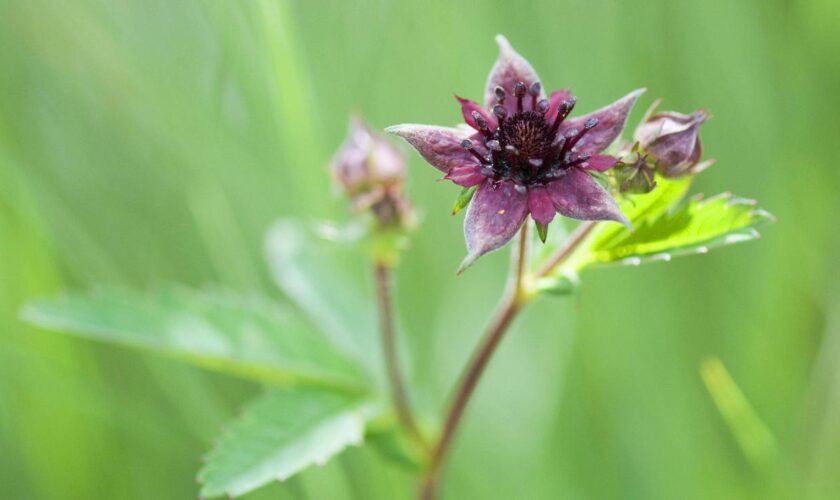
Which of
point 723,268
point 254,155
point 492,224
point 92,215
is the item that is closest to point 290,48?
point 254,155

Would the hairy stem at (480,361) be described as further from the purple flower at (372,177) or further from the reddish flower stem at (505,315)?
the purple flower at (372,177)

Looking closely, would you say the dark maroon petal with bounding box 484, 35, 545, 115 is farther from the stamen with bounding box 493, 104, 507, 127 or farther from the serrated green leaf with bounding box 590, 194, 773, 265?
the serrated green leaf with bounding box 590, 194, 773, 265

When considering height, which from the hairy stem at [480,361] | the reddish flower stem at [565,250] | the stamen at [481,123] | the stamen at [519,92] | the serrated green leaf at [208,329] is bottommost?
the hairy stem at [480,361]

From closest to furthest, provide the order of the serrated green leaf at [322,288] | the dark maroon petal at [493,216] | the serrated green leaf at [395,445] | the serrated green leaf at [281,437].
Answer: the dark maroon petal at [493,216] → the serrated green leaf at [281,437] → the serrated green leaf at [395,445] → the serrated green leaf at [322,288]

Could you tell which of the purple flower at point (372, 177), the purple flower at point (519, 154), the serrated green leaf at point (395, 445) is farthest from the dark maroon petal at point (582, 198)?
the serrated green leaf at point (395, 445)

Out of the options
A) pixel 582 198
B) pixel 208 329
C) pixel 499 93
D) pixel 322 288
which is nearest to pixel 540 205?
pixel 582 198

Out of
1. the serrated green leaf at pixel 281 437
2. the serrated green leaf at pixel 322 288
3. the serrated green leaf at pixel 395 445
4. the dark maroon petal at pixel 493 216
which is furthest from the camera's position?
the serrated green leaf at pixel 322 288
